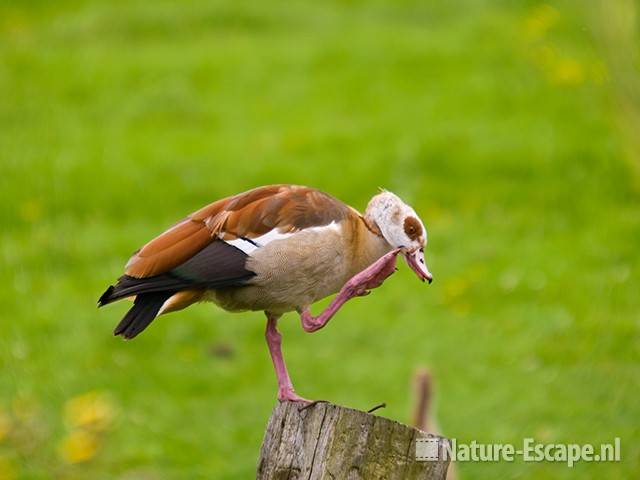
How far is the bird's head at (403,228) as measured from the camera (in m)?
3.93

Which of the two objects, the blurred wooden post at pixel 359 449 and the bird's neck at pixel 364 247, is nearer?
the blurred wooden post at pixel 359 449

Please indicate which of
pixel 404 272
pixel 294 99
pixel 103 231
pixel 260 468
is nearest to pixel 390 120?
pixel 294 99

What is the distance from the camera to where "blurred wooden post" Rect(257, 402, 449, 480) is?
3.30m

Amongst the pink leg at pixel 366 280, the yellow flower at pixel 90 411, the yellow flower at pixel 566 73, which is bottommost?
the pink leg at pixel 366 280

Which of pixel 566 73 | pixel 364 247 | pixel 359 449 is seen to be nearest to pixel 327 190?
pixel 566 73

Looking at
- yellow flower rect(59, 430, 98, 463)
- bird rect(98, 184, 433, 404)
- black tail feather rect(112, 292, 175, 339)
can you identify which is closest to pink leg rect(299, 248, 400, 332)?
bird rect(98, 184, 433, 404)

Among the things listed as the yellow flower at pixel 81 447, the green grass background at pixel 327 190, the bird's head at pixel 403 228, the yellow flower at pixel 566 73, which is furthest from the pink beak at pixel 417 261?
the yellow flower at pixel 566 73

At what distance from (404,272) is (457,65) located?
475 centimetres

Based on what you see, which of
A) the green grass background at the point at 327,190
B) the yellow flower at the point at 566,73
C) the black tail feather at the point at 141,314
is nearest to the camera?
the black tail feather at the point at 141,314

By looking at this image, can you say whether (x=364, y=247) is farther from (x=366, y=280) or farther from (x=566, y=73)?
(x=566, y=73)

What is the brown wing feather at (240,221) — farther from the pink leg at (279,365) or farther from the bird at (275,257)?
the pink leg at (279,365)

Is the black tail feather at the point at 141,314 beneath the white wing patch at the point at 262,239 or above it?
beneath

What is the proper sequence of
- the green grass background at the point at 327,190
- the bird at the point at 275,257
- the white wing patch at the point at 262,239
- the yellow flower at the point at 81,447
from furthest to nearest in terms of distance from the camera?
the green grass background at the point at 327,190
the yellow flower at the point at 81,447
the white wing patch at the point at 262,239
the bird at the point at 275,257

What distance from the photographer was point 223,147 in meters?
13.0
